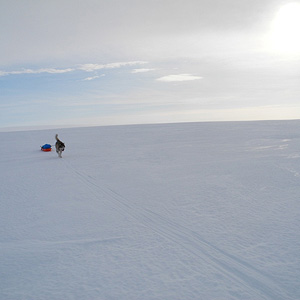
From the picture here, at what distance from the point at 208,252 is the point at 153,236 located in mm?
1485

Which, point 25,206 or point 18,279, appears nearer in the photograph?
point 18,279

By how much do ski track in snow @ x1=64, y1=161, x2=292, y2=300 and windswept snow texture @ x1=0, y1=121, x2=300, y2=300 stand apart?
3 cm

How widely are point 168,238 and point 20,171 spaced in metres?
12.4

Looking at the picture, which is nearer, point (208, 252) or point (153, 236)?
point (208, 252)

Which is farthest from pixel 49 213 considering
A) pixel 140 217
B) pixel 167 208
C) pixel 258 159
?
pixel 258 159

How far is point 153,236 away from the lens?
280 inches

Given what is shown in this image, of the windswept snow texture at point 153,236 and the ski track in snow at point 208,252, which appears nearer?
the ski track in snow at point 208,252

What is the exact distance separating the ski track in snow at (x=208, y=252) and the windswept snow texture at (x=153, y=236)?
0.03 meters

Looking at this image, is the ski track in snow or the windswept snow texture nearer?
the ski track in snow

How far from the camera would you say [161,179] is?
531 inches

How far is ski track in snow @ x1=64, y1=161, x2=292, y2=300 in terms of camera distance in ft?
16.0

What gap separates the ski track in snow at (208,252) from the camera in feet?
16.0

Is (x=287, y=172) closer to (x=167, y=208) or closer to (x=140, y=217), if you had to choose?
(x=167, y=208)

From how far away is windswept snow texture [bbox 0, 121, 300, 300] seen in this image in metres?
5.02
